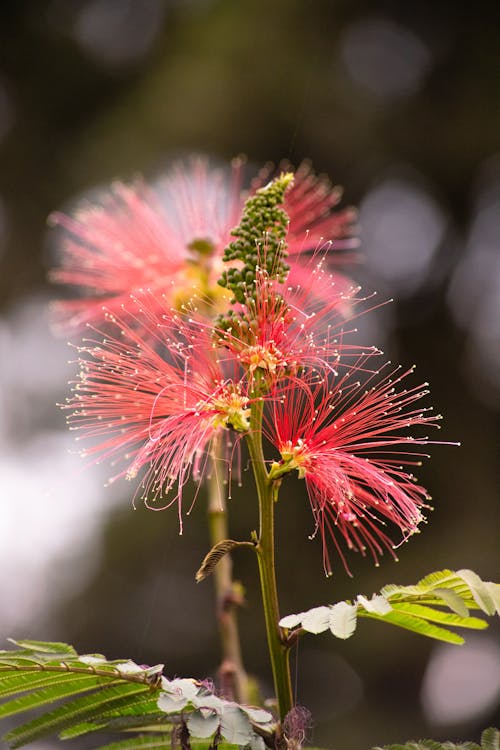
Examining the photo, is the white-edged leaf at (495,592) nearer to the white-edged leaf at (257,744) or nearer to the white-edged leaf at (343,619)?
the white-edged leaf at (343,619)

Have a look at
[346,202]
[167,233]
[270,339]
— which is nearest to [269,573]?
[270,339]

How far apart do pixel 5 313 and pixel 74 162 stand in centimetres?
83

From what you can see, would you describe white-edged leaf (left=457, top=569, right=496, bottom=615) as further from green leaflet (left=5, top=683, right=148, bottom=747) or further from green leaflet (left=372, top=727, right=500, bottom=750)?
green leaflet (left=5, top=683, right=148, bottom=747)

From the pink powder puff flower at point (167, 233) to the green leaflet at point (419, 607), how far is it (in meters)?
0.97

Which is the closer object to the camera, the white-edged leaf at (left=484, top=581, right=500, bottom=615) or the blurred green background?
the white-edged leaf at (left=484, top=581, right=500, bottom=615)

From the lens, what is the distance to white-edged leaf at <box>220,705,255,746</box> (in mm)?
986

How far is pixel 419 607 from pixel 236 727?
0.27 metres

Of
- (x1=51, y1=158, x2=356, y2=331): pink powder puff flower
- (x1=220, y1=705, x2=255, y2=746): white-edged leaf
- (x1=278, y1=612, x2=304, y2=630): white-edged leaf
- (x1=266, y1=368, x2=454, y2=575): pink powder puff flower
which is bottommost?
(x1=220, y1=705, x2=255, y2=746): white-edged leaf

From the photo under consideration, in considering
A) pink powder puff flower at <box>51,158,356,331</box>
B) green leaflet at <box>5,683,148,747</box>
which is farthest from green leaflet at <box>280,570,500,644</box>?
pink powder puff flower at <box>51,158,356,331</box>

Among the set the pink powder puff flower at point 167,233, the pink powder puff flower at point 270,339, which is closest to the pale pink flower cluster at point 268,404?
the pink powder puff flower at point 270,339

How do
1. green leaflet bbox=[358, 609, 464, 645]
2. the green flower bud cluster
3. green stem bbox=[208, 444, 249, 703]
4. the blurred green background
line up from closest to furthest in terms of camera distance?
green leaflet bbox=[358, 609, 464, 645] < the green flower bud cluster < green stem bbox=[208, 444, 249, 703] < the blurred green background

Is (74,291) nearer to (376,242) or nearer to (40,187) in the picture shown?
(40,187)

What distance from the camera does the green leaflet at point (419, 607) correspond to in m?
1.00

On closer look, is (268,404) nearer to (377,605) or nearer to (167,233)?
(377,605)
